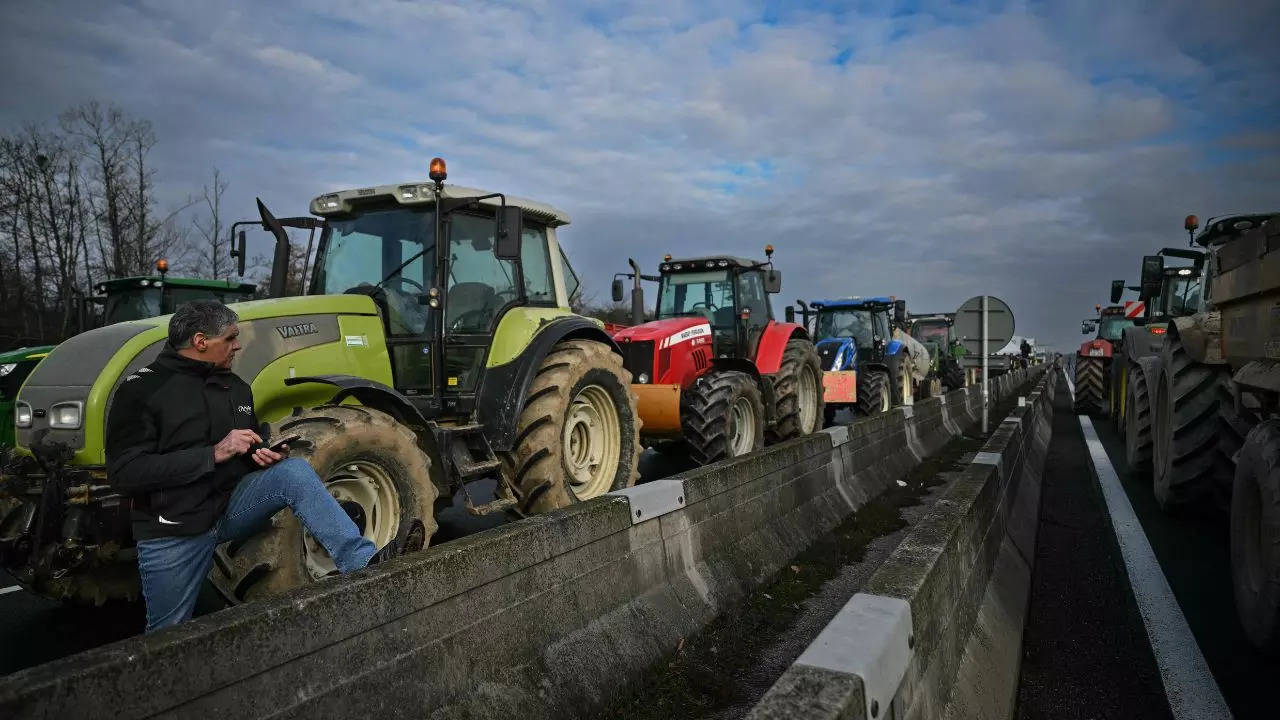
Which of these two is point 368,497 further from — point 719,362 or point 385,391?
point 719,362

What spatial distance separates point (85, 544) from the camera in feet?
11.3

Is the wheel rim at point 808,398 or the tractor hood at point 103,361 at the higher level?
the tractor hood at point 103,361

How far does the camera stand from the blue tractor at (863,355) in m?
14.6

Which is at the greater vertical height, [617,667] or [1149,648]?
[617,667]

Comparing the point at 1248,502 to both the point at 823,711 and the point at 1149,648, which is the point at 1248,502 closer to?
the point at 1149,648

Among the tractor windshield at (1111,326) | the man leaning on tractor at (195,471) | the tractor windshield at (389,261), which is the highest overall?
the tractor windshield at (389,261)

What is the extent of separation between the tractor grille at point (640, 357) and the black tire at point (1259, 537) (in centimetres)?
536

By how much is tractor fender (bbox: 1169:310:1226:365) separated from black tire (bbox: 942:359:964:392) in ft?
75.0

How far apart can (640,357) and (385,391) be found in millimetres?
4314

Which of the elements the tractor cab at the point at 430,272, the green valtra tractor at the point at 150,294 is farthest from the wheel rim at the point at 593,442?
the green valtra tractor at the point at 150,294

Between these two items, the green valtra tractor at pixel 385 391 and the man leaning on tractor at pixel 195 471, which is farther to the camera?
the green valtra tractor at pixel 385 391

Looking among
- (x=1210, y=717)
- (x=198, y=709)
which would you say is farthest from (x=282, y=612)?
(x=1210, y=717)

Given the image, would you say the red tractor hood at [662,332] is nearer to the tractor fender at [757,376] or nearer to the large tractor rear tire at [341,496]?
the tractor fender at [757,376]

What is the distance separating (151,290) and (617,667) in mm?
11191
